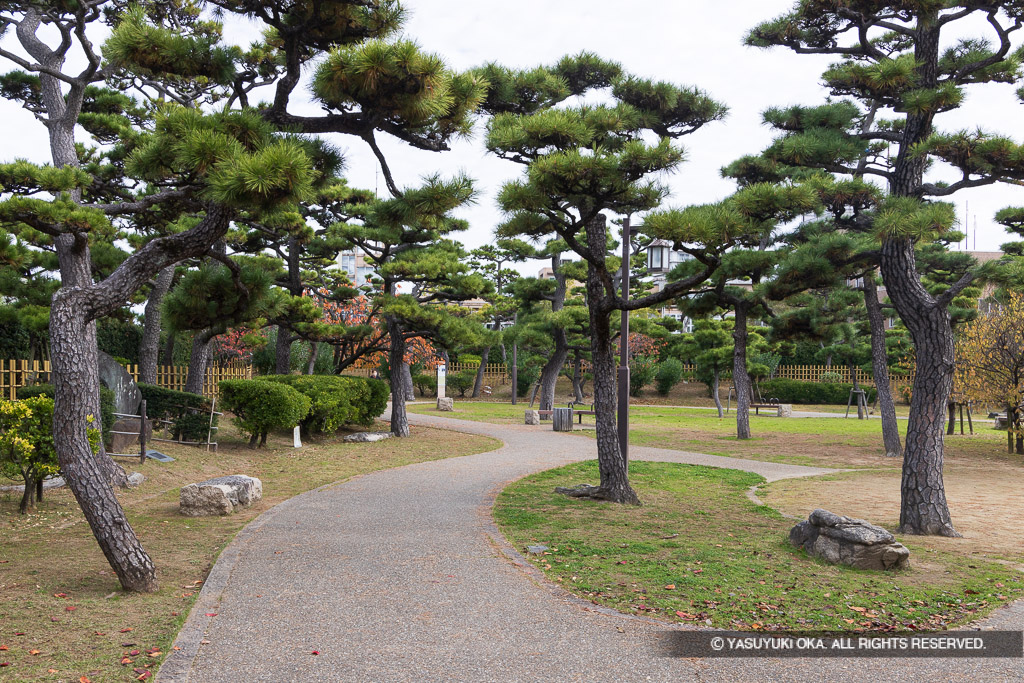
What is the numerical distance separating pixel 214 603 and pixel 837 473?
10333 mm

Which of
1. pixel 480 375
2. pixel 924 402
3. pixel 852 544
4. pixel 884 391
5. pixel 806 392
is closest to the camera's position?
pixel 852 544

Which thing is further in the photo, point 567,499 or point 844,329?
point 844,329

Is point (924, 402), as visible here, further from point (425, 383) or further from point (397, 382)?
point (425, 383)

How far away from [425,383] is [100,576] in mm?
28396

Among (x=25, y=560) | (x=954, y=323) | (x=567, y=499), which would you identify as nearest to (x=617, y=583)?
(x=567, y=499)

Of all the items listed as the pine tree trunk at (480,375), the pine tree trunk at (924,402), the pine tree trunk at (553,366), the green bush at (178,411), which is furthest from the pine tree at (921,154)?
the pine tree trunk at (480,375)

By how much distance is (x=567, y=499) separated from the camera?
8906 mm

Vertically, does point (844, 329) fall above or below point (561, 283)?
below

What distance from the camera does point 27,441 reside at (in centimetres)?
686

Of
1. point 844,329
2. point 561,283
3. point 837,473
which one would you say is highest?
point 561,283

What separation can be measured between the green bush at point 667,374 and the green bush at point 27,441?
30.5 m

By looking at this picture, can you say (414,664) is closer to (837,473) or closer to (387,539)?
(387,539)

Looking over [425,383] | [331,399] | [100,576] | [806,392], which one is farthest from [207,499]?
[806,392]

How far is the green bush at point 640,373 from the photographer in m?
34.9
